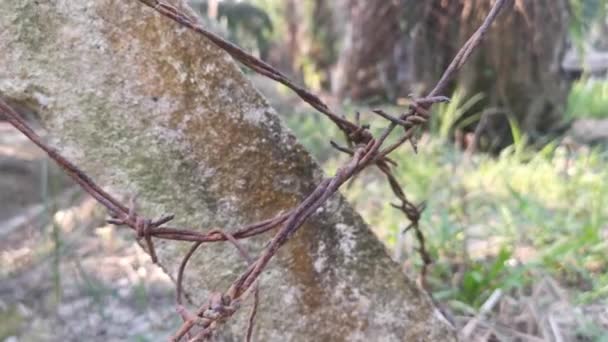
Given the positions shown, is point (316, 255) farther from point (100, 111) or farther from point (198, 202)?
point (100, 111)

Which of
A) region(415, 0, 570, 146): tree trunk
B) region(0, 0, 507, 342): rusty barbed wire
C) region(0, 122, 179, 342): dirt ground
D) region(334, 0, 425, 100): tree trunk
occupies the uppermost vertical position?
region(334, 0, 425, 100): tree trunk

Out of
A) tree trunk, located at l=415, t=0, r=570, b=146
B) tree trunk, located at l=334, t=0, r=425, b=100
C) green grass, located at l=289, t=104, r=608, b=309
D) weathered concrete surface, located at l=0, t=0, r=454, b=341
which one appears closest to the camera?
weathered concrete surface, located at l=0, t=0, r=454, b=341

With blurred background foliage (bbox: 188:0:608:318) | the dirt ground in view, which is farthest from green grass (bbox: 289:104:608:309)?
the dirt ground

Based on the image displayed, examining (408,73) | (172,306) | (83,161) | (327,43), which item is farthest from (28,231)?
(327,43)

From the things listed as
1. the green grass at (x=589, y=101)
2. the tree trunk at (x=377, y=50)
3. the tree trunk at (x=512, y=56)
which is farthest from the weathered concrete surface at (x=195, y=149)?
the green grass at (x=589, y=101)

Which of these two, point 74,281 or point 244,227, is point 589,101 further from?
point 244,227

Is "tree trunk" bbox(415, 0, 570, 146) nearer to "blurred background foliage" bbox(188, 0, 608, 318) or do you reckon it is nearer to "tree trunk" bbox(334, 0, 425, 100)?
"blurred background foliage" bbox(188, 0, 608, 318)
